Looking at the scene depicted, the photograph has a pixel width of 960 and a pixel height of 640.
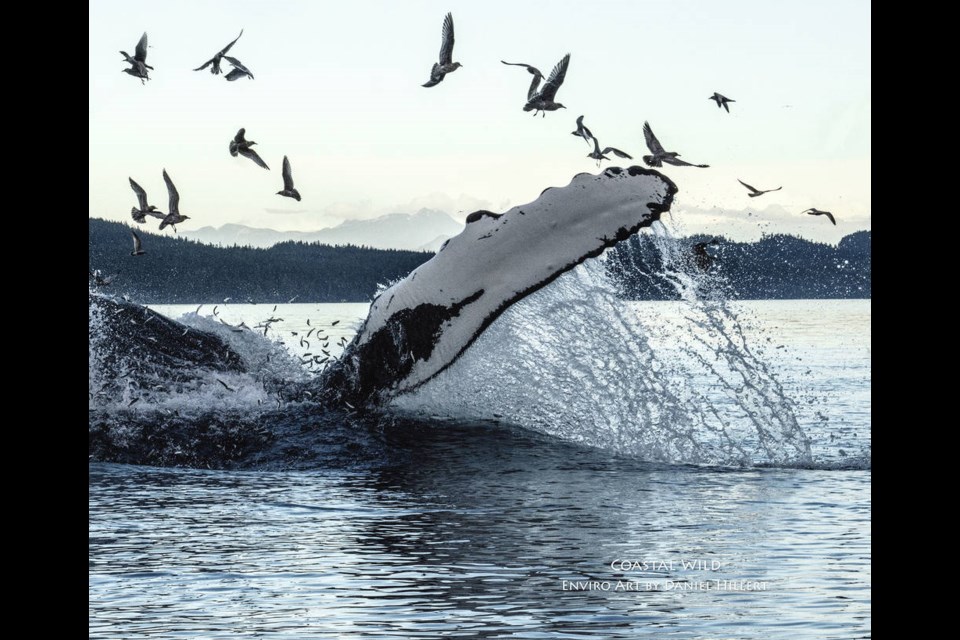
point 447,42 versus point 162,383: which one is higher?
point 447,42

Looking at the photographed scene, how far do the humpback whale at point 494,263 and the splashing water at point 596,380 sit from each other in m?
0.94

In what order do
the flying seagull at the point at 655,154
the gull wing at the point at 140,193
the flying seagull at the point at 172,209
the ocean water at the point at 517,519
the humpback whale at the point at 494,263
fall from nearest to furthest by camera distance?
the ocean water at the point at 517,519 → the humpback whale at the point at 494,263 → the flying seagull at the point at 655,154 → the flying seagull at the point at 172,209 → the gull wing at the point at 140,193

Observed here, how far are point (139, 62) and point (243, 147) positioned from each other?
1523mm

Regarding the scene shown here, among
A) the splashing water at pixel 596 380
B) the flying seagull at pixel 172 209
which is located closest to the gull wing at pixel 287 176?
the flying seagull at pixel 172 209

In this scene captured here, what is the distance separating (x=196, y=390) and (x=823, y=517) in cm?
648

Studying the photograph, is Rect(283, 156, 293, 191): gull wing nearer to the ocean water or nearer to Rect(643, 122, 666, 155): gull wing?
the ocean water

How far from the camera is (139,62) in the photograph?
13000 mm

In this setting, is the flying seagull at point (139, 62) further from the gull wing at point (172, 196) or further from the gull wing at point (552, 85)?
the gull wing at point (552, 85)

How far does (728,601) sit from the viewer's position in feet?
23.5

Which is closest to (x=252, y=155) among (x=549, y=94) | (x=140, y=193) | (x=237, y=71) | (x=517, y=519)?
(x=237, y=71)

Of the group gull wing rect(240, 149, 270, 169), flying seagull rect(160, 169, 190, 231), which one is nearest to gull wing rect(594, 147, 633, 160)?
gull wing rect(240, 149, 270, 169)

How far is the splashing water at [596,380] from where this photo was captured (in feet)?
39.5

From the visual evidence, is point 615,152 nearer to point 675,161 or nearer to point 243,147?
point 675,161
